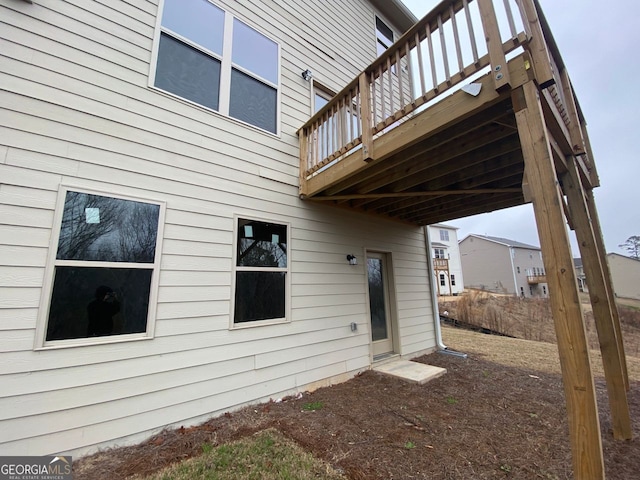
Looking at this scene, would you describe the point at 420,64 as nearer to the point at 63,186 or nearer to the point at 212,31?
the point at 212,31

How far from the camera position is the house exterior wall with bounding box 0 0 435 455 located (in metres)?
2.28

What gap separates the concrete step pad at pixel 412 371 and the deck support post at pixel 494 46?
3920 mm

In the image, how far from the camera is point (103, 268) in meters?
2.61

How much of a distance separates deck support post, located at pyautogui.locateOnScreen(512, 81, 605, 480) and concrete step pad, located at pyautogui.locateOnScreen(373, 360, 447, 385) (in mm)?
2673

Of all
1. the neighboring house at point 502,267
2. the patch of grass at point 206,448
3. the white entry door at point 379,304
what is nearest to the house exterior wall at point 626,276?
the neighboring house at point 502,267

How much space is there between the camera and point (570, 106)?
10.1 ft

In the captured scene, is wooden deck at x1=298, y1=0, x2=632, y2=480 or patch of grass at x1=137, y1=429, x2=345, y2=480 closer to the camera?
wooden deck at x1=298, y1=0, x2=632, y2=480

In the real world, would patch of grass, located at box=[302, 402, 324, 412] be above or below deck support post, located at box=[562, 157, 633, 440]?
below

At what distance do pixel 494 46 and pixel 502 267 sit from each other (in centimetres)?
3156

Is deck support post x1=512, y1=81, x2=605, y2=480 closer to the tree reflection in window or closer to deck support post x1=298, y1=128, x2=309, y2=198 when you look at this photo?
deck support post x1=298, y1=128, x2=309, y2=198

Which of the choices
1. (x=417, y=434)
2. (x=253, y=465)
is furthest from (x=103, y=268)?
(x=417, y=434)

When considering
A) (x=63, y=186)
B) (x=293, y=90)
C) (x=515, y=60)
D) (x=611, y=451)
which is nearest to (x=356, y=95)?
(x=293, y=90)

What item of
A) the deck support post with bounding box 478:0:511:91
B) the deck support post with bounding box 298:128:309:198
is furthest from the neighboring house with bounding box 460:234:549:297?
the deck support post with bounding box 478:0:511:91

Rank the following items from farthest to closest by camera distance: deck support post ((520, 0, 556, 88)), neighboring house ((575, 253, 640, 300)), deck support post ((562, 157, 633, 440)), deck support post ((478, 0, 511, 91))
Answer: neighboring house ((575, 253, 640, 300)), deck support post ((562, 157, 633, 440)), deck support post ((478, 0, 511, 91)), deck support post ((520, 0, 556, 88))
